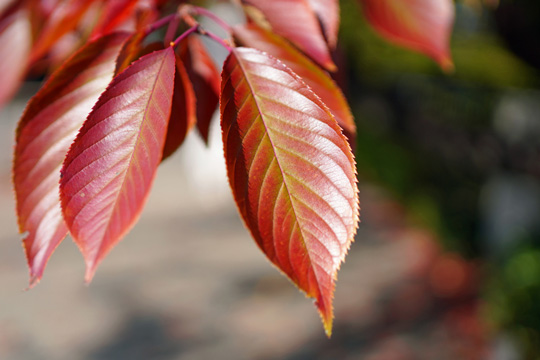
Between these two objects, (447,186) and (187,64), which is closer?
(187,64)

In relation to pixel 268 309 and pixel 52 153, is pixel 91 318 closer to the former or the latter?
pixel 268 309

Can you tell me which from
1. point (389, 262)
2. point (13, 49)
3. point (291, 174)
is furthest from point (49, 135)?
point (389, 262)

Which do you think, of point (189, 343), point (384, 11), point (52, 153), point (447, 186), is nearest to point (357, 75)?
A: point (447, 186)

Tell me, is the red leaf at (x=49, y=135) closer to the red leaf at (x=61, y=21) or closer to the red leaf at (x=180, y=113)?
the red leaf at (x=180, y=113)

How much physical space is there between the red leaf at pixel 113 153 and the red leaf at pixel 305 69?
15cm

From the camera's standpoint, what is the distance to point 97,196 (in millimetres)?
410

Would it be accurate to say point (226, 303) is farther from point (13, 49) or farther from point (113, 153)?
point (113, 153)

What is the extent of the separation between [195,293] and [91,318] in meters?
0.66

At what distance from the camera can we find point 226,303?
354cm

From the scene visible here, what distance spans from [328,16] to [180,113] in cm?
22

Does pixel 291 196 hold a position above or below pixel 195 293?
above

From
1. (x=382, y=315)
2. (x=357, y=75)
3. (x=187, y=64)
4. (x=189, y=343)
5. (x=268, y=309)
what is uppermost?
(x=187, y=64)

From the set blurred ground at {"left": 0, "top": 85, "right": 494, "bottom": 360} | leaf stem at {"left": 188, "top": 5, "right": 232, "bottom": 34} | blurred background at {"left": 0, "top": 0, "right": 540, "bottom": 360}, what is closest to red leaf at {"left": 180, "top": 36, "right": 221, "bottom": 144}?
leaf stem at {"left": 188, "top": 5, "right": 232, "bottom": 34}

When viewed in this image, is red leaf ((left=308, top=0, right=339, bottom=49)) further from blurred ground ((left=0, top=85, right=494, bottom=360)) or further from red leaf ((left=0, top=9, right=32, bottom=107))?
blurred ground ((left=0, top=85, right=494, bottom=360))
